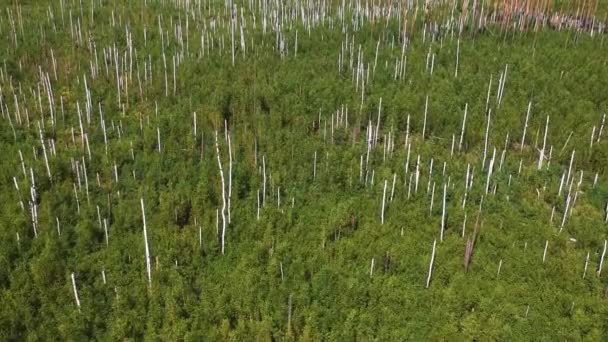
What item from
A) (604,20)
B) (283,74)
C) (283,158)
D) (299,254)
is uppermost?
(604,20)

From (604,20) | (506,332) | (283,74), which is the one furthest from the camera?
(604,20)

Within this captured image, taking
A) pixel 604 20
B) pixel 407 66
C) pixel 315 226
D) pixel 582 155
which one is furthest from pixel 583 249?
pixel 604 20

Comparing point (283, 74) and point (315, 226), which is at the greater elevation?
point (283, 74)

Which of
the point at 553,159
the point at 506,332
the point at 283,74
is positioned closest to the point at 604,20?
the point at 553,159

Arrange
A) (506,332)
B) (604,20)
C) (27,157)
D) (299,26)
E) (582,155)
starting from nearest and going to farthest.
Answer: (506,332) → (27,157) → (582,155) → (299,26) → (604,20)

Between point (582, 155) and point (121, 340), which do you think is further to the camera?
point (582, 155)

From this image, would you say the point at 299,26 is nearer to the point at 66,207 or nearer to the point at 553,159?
the point at 553,159

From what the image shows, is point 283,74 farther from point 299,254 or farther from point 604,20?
point 604,20
